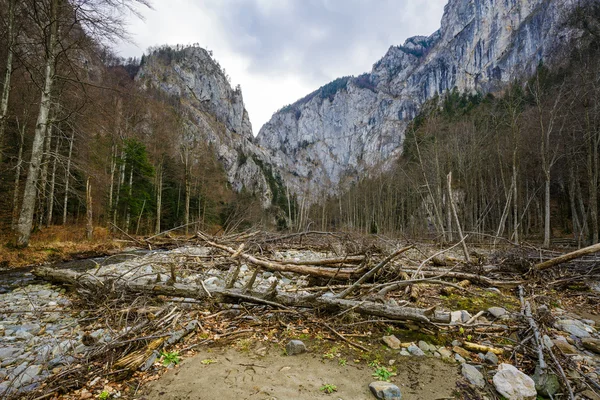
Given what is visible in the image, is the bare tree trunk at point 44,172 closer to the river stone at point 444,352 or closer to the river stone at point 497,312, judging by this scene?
the river stone at point 444,352

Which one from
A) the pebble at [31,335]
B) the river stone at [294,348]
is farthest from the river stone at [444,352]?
the pebble at [31,335]

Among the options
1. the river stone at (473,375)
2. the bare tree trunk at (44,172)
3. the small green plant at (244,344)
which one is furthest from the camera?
the bare tree trunk at (44,172)

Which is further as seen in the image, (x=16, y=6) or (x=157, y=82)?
(x=157, y=82)

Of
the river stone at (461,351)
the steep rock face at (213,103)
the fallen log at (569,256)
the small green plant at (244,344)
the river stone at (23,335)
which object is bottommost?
the river stone at (23,335)

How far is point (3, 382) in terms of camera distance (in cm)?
223

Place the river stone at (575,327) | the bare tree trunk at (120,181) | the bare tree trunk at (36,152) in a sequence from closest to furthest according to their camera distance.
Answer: the river stone at (575,327) < the bare tree trunk at (36,152) < the bare tree trunk at (120,181)

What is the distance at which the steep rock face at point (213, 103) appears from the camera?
232ft

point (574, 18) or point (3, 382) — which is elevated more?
point (574, 18)

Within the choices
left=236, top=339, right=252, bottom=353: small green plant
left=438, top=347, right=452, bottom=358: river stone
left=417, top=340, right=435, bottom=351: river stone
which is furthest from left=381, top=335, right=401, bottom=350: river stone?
left=236, top=339, right=252, bottom=353: small green plant

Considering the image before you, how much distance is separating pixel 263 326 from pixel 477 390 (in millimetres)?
2278

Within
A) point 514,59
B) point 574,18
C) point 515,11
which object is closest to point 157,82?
point 574,18

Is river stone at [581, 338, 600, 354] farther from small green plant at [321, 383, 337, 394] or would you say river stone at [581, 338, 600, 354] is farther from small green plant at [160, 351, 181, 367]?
small green plant at [160, 351, 181, 367]

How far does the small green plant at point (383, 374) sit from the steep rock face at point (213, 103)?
64593mm

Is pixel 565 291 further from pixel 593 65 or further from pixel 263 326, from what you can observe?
pixel 593 65
